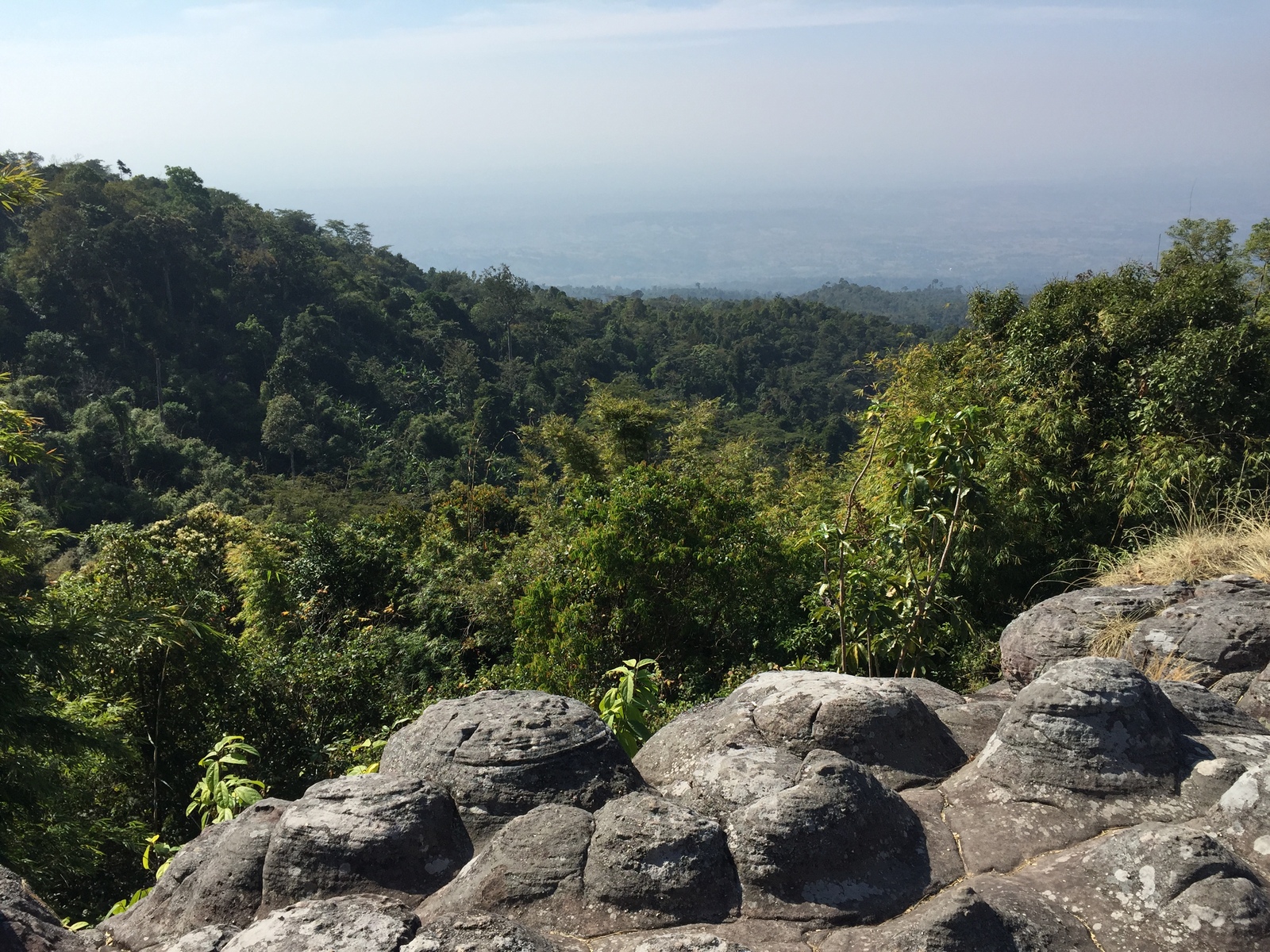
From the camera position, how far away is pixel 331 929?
2.14m

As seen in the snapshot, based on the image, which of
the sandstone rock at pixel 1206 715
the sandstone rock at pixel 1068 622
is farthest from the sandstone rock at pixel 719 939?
the sandstone rock at pixel 1068 622

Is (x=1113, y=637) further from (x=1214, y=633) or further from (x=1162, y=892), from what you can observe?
(x=1162, y=892)

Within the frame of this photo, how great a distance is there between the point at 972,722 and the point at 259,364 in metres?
47.5

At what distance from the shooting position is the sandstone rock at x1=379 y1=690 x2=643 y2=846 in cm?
273

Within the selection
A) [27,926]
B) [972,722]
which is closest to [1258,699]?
[972,722]

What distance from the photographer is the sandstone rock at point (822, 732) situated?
2957 millimetres

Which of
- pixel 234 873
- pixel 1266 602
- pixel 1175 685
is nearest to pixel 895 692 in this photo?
pixel 1175 685

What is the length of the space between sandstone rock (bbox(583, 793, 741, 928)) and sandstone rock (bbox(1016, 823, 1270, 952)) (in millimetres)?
892

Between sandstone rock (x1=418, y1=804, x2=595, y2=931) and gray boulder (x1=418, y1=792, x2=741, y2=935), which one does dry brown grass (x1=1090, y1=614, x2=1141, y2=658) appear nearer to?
gray boulder (x1=418, y1=792, x2=741, y2=935)

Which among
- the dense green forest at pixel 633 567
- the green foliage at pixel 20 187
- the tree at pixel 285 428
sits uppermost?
the green foliage at pixel 20 187

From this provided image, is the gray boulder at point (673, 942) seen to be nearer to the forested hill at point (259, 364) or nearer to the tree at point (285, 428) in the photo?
the forested hill at point (259, 364)

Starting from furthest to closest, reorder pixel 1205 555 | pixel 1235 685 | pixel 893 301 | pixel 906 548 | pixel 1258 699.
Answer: pixel 893 301 → pixel 1205 555 → pixel 906 548 → pixel 1235 685 → pixel 1258 699

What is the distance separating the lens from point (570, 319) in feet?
207

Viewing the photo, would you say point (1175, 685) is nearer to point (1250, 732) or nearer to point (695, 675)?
point (1250, 732)
